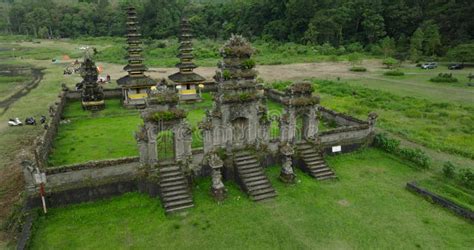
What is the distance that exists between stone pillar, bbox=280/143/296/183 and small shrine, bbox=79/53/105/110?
2114 centimetres

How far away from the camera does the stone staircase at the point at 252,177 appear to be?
16453mm

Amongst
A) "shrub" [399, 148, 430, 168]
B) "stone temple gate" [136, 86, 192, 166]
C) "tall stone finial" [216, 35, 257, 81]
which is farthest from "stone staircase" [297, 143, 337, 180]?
"stone temple gate" [136, 86, 192, 166]

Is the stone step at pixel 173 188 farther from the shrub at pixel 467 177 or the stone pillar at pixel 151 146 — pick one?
the shrub at pixel 467 177

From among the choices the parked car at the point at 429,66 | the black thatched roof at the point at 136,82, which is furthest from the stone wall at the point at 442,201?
the parked car at the point at 429,66

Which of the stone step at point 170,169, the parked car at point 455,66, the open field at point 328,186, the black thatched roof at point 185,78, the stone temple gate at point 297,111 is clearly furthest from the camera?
the parked car at point 455,66

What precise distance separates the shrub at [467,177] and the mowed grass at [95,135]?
1689 cm

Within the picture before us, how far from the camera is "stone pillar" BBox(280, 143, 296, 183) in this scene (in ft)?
57.3

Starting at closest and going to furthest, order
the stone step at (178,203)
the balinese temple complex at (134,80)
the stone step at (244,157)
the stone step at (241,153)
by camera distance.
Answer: the stone step at (178,203) < the stone step at (244,157) < the stone step at (241,153) < the balinese temple complex at (134,80)

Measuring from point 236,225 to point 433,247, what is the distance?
7.70m

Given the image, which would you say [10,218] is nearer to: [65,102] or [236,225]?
[236,225]

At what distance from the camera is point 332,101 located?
35.2 metres

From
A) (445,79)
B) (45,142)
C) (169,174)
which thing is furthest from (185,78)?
(445,79)

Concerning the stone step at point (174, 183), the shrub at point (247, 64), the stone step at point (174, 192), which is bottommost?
the stone step at point (174, 192)

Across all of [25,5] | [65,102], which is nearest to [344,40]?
[65,102]
